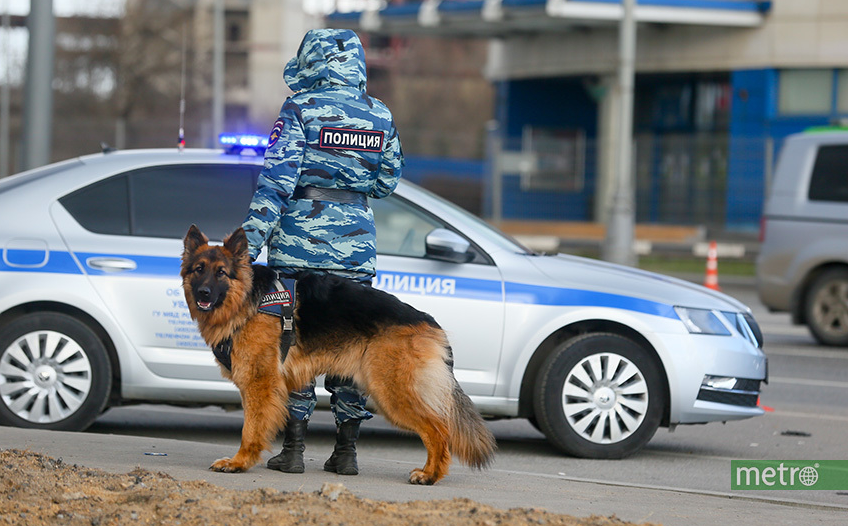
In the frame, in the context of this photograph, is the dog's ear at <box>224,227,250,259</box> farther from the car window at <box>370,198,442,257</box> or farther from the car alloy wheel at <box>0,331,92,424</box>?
the car alloy wheel at <box>0,331,92,424</box>

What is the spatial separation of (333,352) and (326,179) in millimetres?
781

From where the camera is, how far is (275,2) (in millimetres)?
61719

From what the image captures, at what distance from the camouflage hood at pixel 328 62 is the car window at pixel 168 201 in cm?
161

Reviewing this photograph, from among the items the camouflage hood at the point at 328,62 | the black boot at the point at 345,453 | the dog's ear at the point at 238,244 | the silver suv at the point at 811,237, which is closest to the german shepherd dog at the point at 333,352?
the dog's ear at the point at 238,244

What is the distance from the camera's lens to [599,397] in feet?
21.5

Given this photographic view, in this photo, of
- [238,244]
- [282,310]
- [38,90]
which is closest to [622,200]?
[38,90]

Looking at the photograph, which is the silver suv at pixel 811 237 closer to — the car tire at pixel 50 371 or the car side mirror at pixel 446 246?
the car side mirror at pixel 446 246

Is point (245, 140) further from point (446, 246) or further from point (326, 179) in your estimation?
point (326, 179)

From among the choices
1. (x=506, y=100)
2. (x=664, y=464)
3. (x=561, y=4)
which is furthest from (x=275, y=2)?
(x=664, y=464)

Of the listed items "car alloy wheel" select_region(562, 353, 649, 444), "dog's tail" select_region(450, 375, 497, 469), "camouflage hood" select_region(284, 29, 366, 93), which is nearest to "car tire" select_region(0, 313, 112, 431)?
"camouflage hood" select_region(284, 29, 366, 93)

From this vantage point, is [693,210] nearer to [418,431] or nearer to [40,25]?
[40,25]

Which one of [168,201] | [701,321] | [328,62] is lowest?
[701,321]

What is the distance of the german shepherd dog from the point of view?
5.11 m

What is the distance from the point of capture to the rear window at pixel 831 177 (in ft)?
39.0
